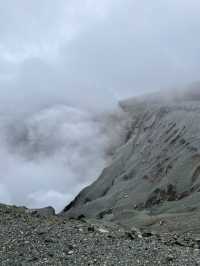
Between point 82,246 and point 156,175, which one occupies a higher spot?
point 156,175

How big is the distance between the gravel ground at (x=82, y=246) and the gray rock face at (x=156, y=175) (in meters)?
46.4

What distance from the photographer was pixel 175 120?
584 feet

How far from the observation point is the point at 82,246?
29.0 metres

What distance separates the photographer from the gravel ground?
1066 inches

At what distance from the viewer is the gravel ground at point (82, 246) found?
27064mm

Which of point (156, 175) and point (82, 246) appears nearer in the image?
point (82, 246)

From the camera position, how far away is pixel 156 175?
146 m

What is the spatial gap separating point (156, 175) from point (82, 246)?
11860 cm

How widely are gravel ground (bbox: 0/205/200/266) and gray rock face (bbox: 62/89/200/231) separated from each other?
46428 millimetres

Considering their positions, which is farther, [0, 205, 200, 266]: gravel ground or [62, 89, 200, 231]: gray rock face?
[62, 89, 200, 231]: gray rock face

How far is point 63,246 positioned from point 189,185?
99.6m

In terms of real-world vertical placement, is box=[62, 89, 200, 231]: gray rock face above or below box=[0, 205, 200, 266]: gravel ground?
above

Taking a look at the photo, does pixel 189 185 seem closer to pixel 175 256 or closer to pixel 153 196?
pixel 153 196

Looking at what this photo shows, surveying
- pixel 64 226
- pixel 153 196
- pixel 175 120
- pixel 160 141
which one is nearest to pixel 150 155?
pixel 160 141
